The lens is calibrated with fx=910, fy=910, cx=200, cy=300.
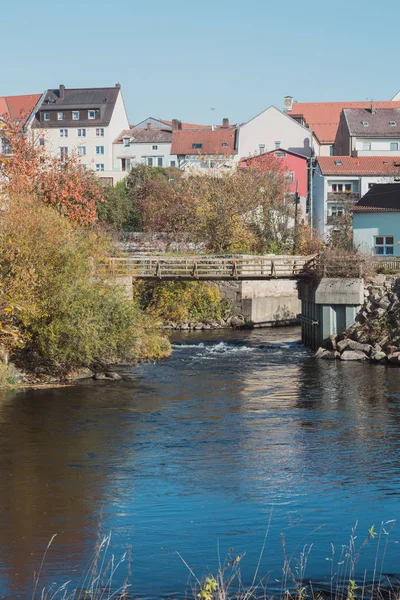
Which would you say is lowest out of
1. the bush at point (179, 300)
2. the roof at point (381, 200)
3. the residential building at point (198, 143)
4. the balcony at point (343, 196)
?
the bush at point (179, 300)

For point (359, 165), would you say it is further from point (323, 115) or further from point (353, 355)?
point (353, 355)

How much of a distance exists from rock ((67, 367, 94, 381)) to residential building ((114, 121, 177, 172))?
7157 cm

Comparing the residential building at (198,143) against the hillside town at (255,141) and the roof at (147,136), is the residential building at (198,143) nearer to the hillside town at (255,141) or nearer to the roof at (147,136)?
the hillside town at (255,141)

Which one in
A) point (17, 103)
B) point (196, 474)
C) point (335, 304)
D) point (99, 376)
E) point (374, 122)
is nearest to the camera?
point (196, 474)


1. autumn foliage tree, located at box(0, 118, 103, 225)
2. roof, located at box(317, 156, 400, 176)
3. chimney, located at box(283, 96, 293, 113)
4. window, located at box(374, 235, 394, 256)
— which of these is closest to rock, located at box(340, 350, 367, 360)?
autumn foliage tree, located at box(0, 118, 103, 225)

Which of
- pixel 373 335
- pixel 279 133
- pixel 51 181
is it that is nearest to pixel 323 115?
pixel 279 133

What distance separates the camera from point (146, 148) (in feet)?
337

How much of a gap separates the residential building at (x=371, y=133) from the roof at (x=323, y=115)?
13333 millimetres

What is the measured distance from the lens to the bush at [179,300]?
51125 millimetres

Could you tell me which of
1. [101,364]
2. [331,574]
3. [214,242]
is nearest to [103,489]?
[331,574]

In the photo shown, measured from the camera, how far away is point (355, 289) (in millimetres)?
39062

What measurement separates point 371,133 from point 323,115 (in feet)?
76.7

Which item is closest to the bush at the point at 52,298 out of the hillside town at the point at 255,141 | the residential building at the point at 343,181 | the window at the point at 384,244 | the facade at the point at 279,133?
the window at the point at 384,244

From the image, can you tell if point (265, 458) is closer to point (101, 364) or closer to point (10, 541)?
point (10, 541)
